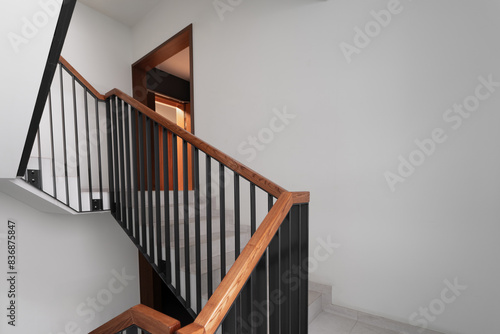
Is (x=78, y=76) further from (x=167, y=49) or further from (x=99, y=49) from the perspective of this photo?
(x=99, y=49)

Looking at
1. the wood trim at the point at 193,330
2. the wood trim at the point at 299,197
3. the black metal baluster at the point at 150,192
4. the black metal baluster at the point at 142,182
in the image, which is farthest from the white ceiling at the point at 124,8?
the wood trim at the point at 193,330

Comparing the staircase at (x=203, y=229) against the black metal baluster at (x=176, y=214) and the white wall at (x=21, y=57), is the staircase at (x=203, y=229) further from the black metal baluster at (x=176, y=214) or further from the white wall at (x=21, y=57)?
the white wall at (x=21, y=57)

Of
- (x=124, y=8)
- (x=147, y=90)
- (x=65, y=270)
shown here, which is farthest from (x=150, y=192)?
(x=124, y=8)

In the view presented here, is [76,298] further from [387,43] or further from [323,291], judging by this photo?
[387,43]

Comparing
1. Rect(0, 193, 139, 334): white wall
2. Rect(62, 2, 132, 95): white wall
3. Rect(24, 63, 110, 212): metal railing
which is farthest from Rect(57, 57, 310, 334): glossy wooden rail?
Rect(62, 2, 132, 95): white wall

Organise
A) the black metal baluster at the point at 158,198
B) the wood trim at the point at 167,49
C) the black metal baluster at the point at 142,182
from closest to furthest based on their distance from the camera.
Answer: the black metal baluster at the point at 158,198, the black metal baluster at the point at 142,182, the wood trim at the point at 167,49

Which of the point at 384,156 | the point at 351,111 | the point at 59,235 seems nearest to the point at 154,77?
the point at 59,235

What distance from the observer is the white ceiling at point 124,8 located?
10.9 ft

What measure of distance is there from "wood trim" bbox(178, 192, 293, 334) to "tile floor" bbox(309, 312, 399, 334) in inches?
42.1

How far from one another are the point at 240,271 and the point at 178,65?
4281 mm

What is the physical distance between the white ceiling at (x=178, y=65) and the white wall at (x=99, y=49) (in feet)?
2.00

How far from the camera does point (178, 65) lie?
4.38 meters

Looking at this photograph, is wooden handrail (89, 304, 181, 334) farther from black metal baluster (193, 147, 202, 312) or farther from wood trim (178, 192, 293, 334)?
black metal baluster (193, 147, 202, 312)

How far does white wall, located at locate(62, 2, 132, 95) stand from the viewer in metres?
3.22
